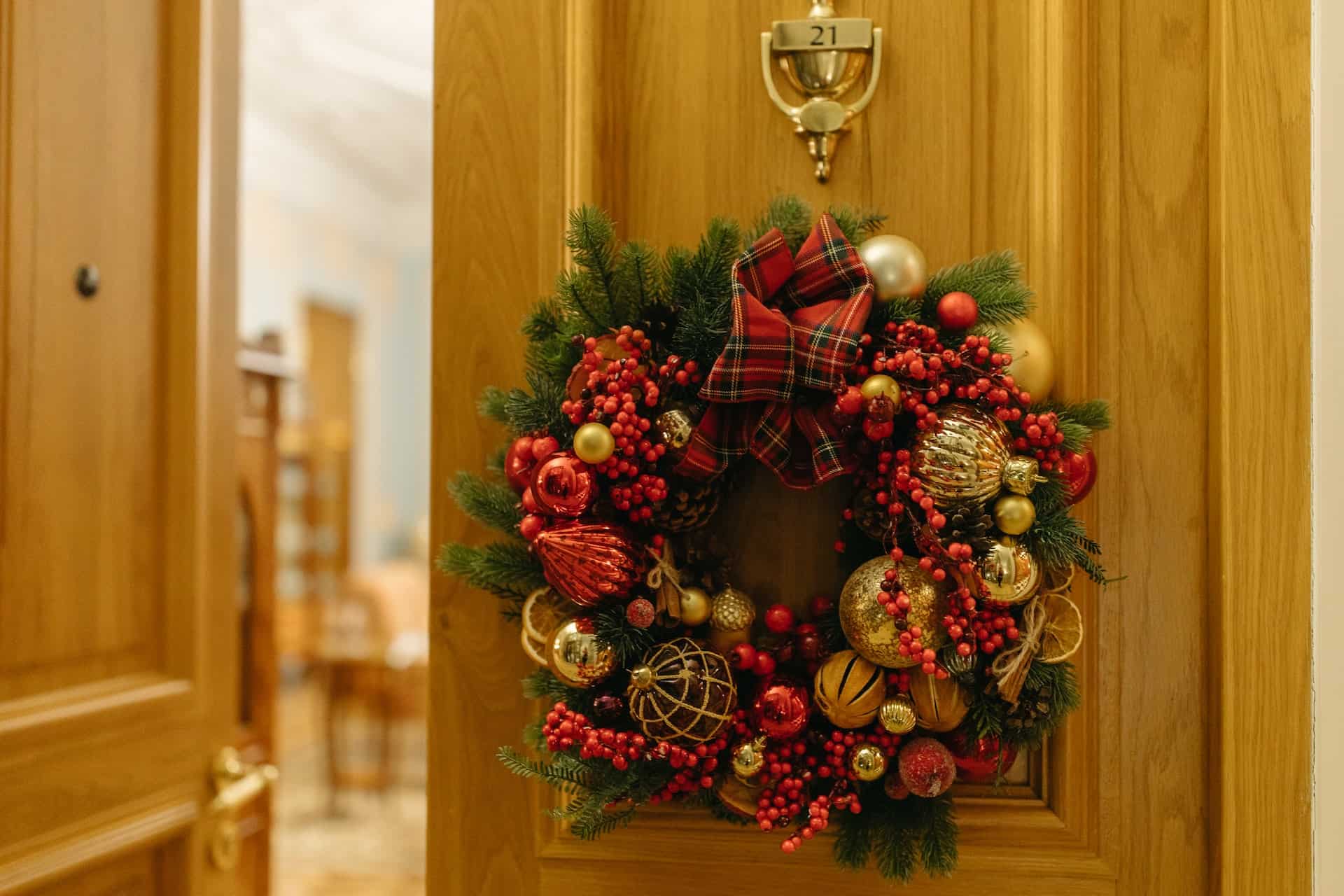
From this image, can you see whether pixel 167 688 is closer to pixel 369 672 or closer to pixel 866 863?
pixel 866 863

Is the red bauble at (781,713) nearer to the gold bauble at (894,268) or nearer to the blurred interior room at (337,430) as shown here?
the gold bauble at (894,268)

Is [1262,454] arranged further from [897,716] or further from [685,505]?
[685,505]

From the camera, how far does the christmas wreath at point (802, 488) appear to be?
76cm

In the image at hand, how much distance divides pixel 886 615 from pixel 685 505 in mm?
189

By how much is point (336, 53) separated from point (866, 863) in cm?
378

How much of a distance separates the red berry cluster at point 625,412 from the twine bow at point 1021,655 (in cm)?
30

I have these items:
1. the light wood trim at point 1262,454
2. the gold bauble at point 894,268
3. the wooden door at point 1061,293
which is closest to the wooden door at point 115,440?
the wooden door at point 1061,293

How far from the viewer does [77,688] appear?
1.19 metres

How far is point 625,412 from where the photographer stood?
30.6 inches

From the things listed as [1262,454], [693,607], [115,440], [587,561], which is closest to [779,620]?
[693,607]

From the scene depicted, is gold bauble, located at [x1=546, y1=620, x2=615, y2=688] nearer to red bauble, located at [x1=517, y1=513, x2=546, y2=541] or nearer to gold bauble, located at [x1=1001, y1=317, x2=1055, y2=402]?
red bauble, located at [x1=517, y1=513, x2=546, y2=541]

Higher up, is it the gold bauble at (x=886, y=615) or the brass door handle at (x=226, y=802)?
the gold bauble at (x=886, y=615)

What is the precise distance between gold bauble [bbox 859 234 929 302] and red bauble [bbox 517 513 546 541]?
1.10 feet

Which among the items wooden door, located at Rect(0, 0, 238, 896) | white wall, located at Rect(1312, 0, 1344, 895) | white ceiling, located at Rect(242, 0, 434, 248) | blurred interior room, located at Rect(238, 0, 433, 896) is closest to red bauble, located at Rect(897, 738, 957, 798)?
white wall, located at Rect(1312, 0, 1344, 895)
